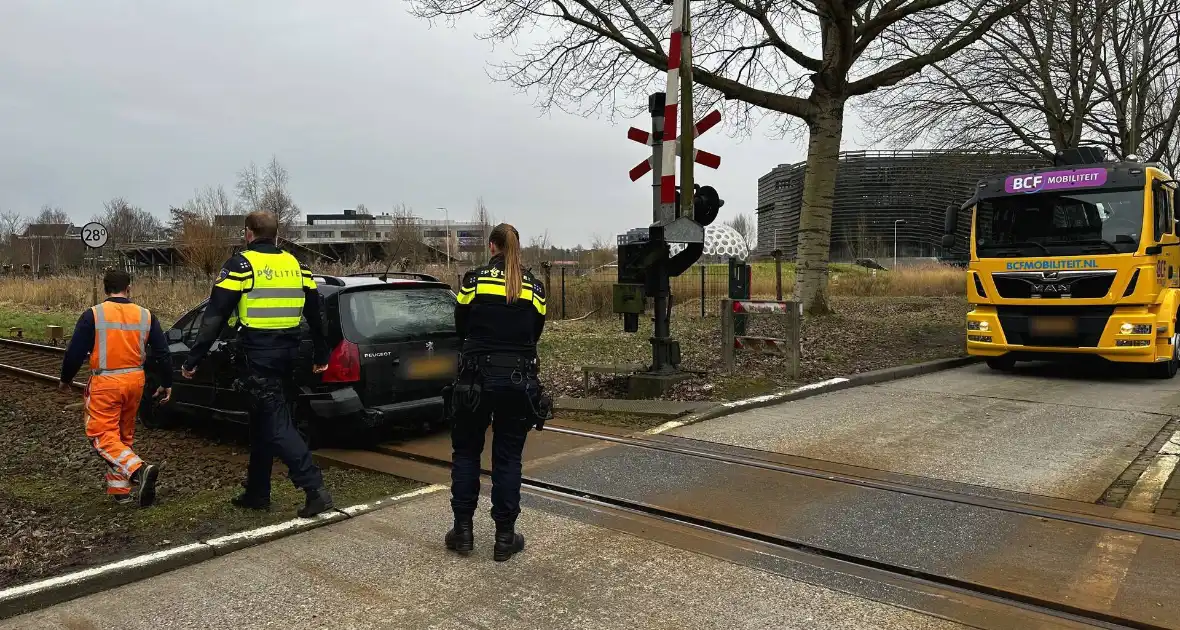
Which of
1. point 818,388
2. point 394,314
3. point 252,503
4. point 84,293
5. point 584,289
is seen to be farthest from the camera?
point 84,293

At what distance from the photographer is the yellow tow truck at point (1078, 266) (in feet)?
31.4

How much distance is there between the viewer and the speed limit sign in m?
19.5

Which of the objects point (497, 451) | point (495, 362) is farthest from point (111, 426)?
point (495, 362)

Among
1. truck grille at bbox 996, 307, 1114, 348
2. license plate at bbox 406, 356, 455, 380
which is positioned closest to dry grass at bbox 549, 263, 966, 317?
truck grille at bbox 996, 307, 1114, 348

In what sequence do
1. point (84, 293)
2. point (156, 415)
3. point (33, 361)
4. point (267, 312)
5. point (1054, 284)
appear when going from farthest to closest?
1. point (84, 293)
2. point (33, 361)
3. point (1054, 284)
4. point (156, 415)
5. point (267, 312)

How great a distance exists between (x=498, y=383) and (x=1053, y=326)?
8775mm

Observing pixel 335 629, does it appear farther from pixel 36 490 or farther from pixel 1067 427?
pixel 1067 427

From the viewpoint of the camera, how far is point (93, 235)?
19.8 metres

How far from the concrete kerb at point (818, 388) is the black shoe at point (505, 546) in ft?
10.0

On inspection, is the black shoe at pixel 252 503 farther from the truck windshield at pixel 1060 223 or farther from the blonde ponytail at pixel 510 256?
the truck windshield at pixel 1060 223

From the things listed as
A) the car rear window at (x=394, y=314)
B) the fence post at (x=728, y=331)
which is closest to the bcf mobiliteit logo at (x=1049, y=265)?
the fence post at (x=728, y=331)

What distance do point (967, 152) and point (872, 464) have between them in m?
21.9

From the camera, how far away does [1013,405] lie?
27.0 ft

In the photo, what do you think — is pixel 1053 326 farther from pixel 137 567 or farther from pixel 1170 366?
pixel 137 567
